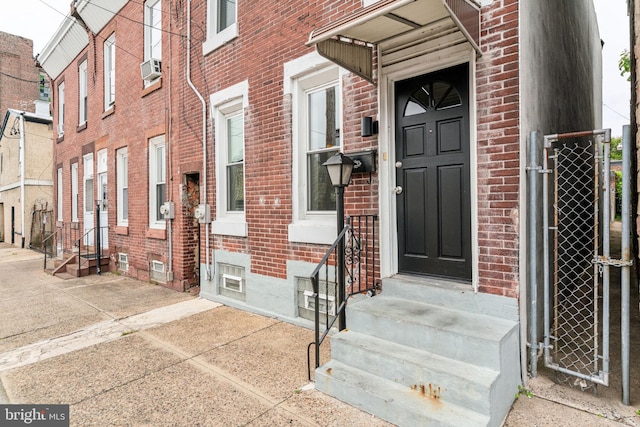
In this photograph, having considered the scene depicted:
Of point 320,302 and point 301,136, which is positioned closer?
point 320,302

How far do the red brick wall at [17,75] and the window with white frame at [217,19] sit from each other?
24.0 meters

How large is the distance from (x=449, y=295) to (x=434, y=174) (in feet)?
3.95

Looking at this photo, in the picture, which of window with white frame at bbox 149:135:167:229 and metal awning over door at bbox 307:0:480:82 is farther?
window with white frame at bbox 149:135:167:229

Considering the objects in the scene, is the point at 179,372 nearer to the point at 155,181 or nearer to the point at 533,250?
the point at 533,250

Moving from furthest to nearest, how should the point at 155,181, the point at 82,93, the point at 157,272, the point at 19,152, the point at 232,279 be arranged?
1. the point at 19,152
2. the point at 82,93
3. the point at 155,181
4. the point at 157,272
5. the point at 232,279

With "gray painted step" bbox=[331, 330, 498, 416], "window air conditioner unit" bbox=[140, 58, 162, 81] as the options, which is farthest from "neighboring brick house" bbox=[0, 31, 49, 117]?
"gray painted step" bbox=[331, 330, 498, 416]

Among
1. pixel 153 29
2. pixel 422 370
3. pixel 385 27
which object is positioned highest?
pixel 153 29

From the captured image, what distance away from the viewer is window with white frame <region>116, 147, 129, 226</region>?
9.12 meters

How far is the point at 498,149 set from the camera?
10.2 feet

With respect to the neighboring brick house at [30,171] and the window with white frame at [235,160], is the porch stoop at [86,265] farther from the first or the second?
the neighboring brick house at [30,171]

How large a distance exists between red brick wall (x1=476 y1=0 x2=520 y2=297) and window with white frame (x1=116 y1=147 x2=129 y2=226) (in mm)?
8590

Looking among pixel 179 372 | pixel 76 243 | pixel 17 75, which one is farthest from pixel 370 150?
pixel 17 75

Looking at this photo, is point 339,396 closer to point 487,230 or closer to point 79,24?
point 487,230

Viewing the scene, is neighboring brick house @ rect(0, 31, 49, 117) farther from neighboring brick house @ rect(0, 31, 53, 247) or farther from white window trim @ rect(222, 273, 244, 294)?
white window trim @ rect(222, 273, 244, 294)
